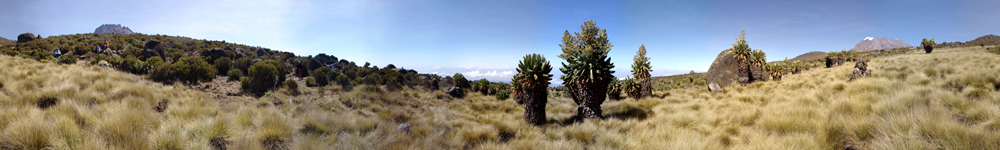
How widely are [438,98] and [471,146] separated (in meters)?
16.2

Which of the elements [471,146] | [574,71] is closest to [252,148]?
[471,146]

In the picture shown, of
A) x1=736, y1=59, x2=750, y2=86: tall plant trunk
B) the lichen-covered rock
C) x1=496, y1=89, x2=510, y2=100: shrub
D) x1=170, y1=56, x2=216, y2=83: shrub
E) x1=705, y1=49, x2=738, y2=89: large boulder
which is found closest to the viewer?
x1=170, y1=56, x2=216, y2=83: shrub

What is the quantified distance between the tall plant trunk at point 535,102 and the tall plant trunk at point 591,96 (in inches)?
49.1

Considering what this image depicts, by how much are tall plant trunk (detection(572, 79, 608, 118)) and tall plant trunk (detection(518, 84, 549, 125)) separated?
1.25m

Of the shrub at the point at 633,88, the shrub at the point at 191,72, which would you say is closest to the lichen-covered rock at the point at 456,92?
the shrub at the point at 633,88

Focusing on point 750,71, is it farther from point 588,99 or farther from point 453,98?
point 453,98

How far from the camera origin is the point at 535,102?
10.0m

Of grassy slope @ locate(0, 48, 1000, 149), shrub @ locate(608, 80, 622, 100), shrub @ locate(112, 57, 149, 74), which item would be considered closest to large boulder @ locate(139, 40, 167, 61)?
shrub @ locate(112, 57, 149, 74)

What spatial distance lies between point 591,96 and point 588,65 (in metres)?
1.09

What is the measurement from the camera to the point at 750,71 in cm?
1902

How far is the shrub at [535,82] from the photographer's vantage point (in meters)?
9.61

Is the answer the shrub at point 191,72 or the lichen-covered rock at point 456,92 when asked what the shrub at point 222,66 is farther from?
the lichen-covered rock at point 456,92

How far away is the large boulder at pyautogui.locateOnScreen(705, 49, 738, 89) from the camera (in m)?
19.0

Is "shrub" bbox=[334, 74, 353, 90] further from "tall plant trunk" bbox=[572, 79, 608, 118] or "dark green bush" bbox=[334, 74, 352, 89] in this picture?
"tall plant trunk" bbox=[572, 79, 608, 118]
